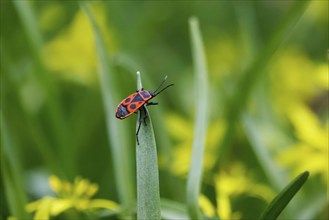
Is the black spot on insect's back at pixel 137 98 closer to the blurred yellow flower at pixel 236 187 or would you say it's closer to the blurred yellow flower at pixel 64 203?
the blurred yellow flower at pixel 64 203

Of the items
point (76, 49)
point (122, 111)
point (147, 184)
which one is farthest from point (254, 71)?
point (76, 49)

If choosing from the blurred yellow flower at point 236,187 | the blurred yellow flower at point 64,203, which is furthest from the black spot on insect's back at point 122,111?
the blurred yellow flower at point 236,187

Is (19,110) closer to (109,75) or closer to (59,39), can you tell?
(109,75)

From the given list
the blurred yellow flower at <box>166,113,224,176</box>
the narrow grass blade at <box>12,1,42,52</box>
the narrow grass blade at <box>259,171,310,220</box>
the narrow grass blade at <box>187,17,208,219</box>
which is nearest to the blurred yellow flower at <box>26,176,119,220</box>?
the narrow grass blade at <box>187,17,208,219</box>

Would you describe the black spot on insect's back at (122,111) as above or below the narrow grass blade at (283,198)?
above

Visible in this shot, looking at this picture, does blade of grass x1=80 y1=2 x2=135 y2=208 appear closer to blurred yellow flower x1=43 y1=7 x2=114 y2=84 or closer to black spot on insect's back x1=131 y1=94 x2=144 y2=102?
black spot on insect's back x1=131 y1=94 x2=144 y2=102

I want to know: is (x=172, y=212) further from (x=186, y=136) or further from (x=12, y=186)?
(x=186, y=136)
